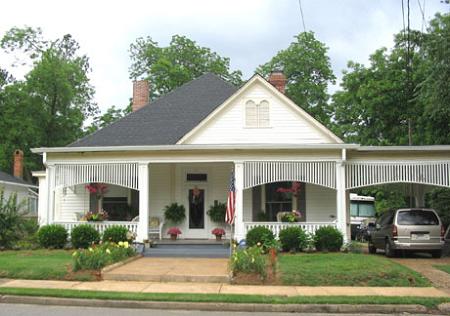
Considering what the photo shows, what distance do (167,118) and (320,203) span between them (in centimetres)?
757

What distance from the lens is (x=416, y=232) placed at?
17531mm

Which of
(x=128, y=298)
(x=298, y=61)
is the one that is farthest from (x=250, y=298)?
(x=298, y=61)

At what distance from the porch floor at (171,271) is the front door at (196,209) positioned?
4384 millimetres

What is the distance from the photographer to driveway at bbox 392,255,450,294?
12984mm

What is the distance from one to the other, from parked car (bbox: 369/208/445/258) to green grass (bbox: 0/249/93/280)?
32.3 feet

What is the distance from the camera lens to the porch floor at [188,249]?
18170 mm

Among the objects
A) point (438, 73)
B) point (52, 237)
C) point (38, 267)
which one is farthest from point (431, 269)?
point (52, 237)

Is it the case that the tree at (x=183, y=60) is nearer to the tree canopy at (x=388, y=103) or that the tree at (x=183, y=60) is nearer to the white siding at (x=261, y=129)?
the tree canopy at (x=388, y=103)

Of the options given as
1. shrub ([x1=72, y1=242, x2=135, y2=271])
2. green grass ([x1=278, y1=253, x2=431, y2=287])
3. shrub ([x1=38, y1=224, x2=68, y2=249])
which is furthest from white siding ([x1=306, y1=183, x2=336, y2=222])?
shrub ([x1=38, y1=224, x2=68, y2=249])

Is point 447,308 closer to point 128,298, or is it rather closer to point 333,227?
point 128,298

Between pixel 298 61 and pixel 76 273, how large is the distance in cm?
3676

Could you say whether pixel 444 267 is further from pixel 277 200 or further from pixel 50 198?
pixel 50 198

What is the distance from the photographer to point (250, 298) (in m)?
11.1

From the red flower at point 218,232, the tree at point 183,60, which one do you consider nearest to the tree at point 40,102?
the tree at point 183,60
